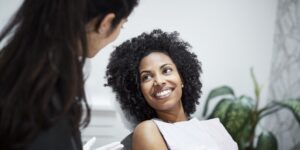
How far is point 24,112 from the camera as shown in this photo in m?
0.67

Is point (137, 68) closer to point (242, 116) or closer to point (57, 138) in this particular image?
point (242, 116)

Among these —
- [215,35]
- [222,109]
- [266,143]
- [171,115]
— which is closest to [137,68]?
[171,115]

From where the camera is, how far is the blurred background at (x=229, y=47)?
1.79 meters

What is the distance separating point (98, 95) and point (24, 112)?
1.12 m

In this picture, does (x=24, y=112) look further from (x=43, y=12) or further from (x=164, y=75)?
(x=164, y=75)

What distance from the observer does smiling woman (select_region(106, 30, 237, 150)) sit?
1.43m

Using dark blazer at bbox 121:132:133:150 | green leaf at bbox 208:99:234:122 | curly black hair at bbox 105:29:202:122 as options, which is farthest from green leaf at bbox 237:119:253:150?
dark blazer at bbox 121:132:133:150

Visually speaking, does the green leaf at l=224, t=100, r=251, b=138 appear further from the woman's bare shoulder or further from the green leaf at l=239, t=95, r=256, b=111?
the woman's bare shoulder

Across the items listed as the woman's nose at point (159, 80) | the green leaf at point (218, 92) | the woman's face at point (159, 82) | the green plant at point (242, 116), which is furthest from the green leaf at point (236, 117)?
the woman's nose at point (159, 80)

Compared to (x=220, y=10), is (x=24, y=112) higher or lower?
higher

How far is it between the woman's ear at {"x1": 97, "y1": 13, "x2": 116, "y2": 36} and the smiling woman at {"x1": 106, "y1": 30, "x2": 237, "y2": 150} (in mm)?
668

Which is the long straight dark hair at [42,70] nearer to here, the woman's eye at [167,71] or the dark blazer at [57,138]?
the dark blazer at [57,138]

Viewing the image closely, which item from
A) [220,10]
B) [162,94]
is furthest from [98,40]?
[220,10]

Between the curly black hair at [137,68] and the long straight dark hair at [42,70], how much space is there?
34.1 inches
